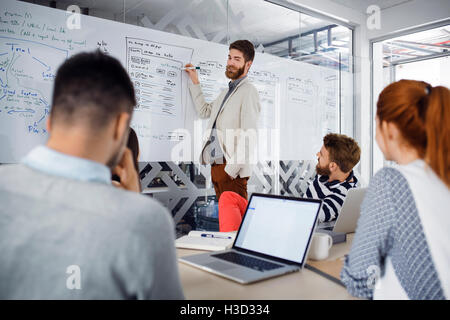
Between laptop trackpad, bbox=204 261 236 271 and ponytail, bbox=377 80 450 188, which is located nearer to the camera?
ponytail, bbox=377 80 450 188

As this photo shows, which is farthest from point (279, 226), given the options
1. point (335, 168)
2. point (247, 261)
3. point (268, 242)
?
point (335, 168)

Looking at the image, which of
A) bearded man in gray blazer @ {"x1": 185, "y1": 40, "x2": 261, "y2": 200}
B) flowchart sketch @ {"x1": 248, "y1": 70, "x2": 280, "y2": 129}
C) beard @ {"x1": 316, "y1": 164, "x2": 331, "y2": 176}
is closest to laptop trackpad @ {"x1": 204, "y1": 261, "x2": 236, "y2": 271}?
beard @ {"x1": 316, "y1": 164, "x2": 331, "y2": 176}

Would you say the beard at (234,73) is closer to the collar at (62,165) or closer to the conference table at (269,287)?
the conference table at (269,287)

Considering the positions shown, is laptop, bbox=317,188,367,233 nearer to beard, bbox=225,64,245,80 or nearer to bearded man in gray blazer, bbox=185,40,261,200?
bearded man in gray blazer, bbox=185,40,261,200

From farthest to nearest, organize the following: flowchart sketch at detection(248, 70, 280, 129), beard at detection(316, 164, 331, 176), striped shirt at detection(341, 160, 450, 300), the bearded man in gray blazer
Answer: flowchart sketch at detection(248, 70, 280, 129) < the bearded man in gray blazer < beard at detection(316, 164, 331, 176) < striped shirt at detection(341, 160, 450, 300)

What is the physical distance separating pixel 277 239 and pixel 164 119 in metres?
1.77

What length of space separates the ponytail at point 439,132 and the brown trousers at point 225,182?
6.79 ft

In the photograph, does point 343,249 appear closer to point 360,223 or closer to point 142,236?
point 360,223

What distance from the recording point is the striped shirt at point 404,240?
1.00 meters

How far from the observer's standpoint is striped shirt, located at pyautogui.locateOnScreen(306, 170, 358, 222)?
7.25ft

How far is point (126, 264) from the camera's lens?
72cm

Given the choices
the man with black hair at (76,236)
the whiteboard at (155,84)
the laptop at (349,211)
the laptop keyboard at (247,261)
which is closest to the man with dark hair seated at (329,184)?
the laptop at (349,211)

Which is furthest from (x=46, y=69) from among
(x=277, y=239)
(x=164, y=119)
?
(x=277, y=239)

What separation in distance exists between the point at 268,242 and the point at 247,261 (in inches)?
4.6
